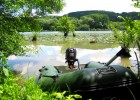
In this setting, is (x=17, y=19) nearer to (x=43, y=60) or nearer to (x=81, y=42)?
(x=43, y=60)

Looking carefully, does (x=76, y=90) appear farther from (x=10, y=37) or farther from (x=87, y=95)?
(x=10, y=37)

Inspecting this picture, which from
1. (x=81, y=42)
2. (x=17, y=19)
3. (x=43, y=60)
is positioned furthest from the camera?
(x=81, y=42)

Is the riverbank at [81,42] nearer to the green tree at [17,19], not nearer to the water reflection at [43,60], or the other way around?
the water reflection at [43,60]

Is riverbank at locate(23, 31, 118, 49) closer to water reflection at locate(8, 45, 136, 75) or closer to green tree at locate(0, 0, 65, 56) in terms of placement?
water reflection at locate(8, 45, 136, 75)

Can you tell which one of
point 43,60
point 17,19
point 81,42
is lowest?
point 81,42

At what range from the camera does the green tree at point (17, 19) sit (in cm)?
1473

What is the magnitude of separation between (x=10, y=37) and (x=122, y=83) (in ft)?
32.0

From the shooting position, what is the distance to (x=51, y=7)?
758 inches

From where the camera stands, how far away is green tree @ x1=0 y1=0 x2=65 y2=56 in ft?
48.3

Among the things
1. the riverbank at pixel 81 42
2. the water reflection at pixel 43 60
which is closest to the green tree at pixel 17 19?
the water reflection at pixel 43 60

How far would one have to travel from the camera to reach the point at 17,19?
54.0 feet

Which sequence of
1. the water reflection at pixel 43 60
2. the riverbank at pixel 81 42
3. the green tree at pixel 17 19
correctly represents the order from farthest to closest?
the riverbank at pixel 81 42, the water reflection at pixel 43 60, the green tree at pixel 17 19

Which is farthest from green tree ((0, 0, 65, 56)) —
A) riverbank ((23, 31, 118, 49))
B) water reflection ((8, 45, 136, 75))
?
riverbank ((23, 31, 118, 49))

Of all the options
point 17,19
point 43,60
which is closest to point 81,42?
point 43,60
